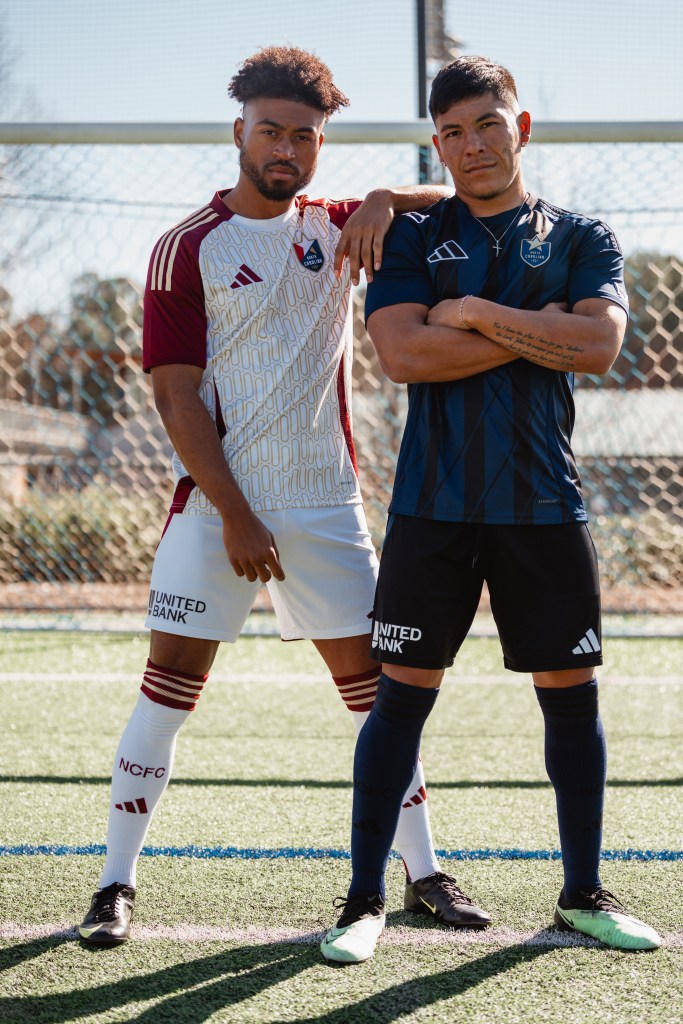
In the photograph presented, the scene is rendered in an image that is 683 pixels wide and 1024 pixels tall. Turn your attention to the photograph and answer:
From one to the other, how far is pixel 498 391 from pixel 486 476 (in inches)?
7.3

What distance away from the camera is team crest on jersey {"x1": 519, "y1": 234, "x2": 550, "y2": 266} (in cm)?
226

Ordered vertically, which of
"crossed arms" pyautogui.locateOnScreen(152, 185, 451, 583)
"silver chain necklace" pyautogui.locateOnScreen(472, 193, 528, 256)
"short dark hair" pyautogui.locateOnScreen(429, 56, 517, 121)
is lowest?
"crossed arms" pyautogui.locateOnScreen(152, 185, 451, 583)

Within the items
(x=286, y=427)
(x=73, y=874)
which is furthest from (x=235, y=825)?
(x=286, y=427)

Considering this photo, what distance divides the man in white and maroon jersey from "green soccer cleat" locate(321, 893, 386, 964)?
0.23 metres

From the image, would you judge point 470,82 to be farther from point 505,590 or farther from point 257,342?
point 505,590

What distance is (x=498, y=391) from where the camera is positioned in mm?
2248

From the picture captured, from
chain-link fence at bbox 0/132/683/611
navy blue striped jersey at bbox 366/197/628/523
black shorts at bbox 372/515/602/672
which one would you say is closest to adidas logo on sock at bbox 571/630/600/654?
black shorts at bbox 372/515/602/672

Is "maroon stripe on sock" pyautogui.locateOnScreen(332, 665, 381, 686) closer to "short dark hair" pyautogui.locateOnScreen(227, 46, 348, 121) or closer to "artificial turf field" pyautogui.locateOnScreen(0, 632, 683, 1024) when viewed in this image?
"artificial turf field" pyautogui.locateOnScreen(0, 632, 683, 1024)

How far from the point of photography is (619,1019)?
1.91 metres

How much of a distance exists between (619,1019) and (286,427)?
139cm

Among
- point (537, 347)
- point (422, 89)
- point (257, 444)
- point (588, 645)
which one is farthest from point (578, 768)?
point (422, 89)

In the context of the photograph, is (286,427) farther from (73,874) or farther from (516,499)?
(73,874)

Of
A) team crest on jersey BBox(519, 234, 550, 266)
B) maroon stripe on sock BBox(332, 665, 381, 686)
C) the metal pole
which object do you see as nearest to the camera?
team crest on jersey BBox(519, 234, 550, 266)

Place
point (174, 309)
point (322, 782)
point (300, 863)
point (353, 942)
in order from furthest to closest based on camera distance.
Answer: point (322, 782), point (300, 863), point (174, 309), point (353, 942)
